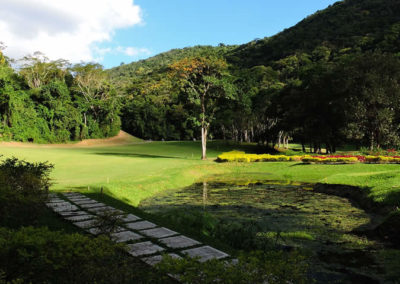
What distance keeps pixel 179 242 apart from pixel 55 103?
60015 millimetres

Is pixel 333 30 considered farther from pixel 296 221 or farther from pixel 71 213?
pixel 71 213

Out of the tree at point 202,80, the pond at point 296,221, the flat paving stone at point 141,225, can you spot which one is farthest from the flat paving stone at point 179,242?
the tree at point 202,80

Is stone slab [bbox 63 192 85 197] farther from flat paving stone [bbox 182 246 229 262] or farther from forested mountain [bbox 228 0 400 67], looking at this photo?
forested mountain [bbox 228 0 400 67]

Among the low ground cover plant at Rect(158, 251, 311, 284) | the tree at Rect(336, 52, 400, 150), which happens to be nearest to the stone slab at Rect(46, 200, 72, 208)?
the low ground cover plant at Rect(158, 251, 311, 284)

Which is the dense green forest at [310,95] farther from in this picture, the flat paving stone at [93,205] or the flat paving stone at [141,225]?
the flat paving stone at [141,225]

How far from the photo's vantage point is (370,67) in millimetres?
30094

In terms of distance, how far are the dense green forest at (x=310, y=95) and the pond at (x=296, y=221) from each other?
15652 millimetres

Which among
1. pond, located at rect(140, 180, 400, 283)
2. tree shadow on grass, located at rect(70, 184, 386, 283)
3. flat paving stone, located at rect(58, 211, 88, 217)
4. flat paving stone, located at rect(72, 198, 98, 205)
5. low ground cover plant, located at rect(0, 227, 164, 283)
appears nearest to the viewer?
low ground cover plant, located at rect(0, 227, 164, 283)

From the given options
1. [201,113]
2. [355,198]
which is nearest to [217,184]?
[355,198]

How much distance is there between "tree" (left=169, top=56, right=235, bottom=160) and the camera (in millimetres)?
30531

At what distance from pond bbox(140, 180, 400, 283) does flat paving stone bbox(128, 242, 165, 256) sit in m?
2.55

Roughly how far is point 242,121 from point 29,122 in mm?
38740

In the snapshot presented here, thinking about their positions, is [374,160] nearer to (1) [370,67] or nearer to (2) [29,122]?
(1) [370,67]

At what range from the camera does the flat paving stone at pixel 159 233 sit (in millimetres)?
7020
